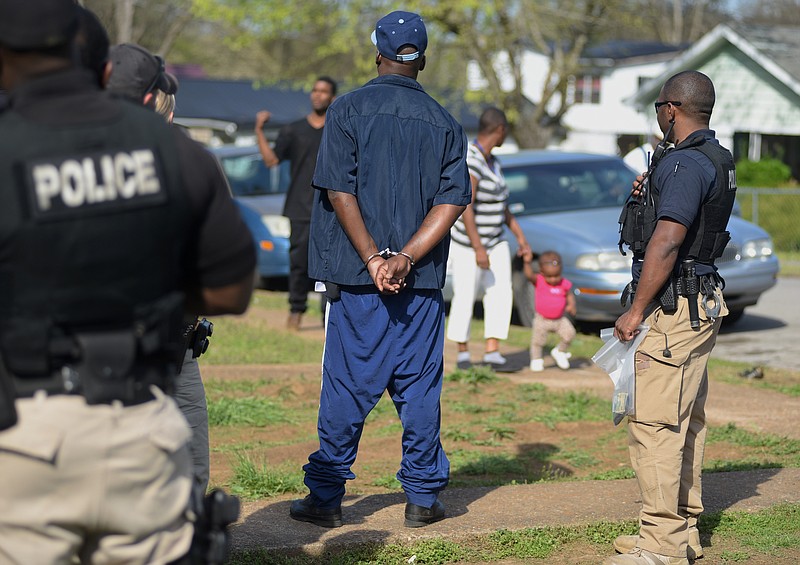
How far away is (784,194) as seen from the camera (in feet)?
62.9

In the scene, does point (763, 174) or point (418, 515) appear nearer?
point (418, 515)

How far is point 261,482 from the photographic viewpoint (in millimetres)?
5133

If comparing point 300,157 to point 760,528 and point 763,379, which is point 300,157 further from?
point 760,528

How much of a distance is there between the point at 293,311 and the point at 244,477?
4.96 meters

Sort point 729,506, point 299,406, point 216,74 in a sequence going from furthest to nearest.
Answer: point 216,74
point 299,406
point 729,506

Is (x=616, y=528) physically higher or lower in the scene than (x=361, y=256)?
lower

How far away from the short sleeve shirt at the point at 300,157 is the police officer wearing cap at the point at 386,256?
487 centimetres

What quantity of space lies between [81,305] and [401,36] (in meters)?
2.57

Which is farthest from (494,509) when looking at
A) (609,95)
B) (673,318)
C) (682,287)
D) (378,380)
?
(609,95)

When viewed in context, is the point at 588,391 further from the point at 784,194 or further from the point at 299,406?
the point at 784,194

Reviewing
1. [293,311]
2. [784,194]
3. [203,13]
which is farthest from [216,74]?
[293,311]

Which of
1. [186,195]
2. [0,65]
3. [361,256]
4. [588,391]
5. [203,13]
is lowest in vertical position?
[588,391]

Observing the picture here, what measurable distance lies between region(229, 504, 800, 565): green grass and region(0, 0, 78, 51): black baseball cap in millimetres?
2399

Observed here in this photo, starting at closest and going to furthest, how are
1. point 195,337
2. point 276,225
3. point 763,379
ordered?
1. point 195,337
2. point 763,379
3. point 276,225
